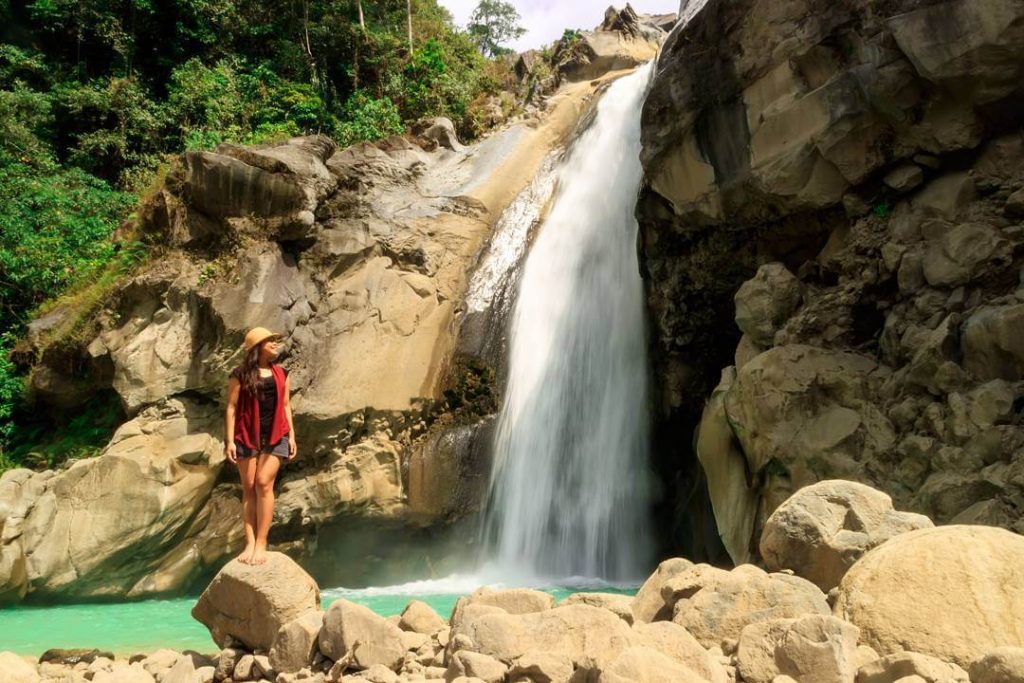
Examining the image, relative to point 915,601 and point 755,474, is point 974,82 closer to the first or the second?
point 755,474

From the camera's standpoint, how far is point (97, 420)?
1180 cm

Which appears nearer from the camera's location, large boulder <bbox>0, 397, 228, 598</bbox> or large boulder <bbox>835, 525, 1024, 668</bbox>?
large boulder <bbox>835, 525, 1024, 668</bbox>

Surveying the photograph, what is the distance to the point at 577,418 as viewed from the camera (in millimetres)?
11008

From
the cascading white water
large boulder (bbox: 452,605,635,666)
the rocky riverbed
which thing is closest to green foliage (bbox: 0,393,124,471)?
the cascading white water

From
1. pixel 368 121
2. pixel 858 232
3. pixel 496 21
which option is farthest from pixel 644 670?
pixel 496 21

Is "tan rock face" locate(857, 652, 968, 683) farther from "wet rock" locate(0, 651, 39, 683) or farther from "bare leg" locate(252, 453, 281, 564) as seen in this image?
"wet rock" locate(0, 651, 39, 683)

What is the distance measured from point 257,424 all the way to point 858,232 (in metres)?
6.02

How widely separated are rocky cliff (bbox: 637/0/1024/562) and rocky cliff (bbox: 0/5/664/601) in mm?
3913

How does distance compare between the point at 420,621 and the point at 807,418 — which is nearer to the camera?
the point at 420,621

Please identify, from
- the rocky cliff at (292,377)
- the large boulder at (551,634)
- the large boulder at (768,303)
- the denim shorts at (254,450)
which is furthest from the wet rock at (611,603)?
the rocky cliff at (292,377)

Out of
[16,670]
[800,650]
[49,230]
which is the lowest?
[16,670]

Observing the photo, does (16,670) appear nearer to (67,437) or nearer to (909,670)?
(909,670)

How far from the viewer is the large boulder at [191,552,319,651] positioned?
4.60 metres

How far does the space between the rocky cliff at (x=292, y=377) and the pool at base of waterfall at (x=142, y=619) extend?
42 centimetres
